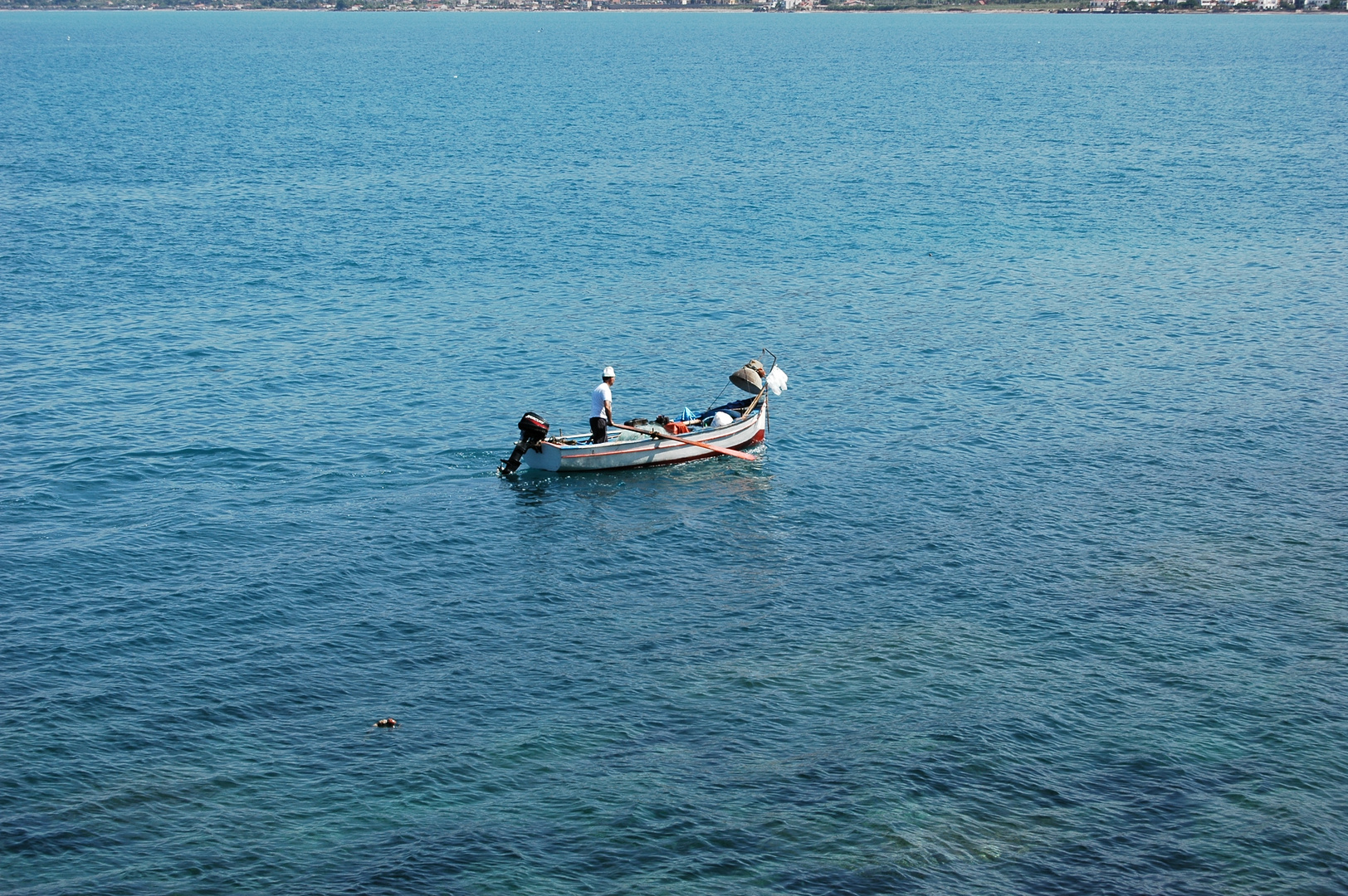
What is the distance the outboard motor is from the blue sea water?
0.62 meters

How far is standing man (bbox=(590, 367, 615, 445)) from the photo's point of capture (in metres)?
35.3

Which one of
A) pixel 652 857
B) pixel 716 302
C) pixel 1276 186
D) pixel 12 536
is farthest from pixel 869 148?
pixel 652 857

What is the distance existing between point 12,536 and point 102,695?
9.16 m

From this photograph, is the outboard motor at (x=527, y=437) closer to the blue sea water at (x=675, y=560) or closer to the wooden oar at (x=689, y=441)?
the blue sea water at (x=675, y=560)

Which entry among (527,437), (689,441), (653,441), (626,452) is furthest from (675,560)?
(527,437)

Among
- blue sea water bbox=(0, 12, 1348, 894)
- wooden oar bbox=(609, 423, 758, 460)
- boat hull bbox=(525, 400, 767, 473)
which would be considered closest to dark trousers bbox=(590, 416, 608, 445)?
wooden oar bbox=(609, 423, 758, 460)

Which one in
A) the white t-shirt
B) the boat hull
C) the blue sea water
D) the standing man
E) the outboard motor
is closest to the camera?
the blue sea water

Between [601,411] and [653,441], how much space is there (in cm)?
181

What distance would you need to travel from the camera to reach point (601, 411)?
35.7 m

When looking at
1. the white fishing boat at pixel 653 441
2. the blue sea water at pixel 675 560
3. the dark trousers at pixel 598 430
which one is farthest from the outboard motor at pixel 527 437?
the dark trousers at pixel 598 430

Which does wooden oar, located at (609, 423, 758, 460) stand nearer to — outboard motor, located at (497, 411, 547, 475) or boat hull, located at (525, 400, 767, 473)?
boat hull, located at (525, 400, 767, 473)

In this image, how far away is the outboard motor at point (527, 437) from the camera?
3444cm

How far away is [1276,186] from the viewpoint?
78.7m

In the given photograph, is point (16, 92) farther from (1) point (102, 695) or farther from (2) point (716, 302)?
(1) point (102, 695)
